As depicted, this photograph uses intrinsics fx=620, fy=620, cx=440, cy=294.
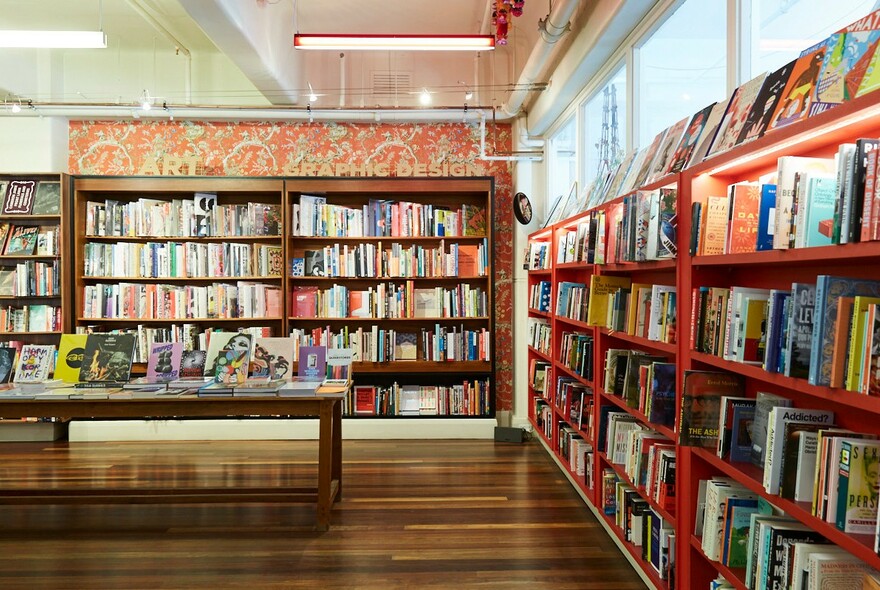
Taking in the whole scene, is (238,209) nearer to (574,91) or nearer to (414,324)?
(414,324)

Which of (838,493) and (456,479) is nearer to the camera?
(838,493)

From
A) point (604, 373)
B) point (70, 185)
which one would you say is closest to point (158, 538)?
point (604, 373)


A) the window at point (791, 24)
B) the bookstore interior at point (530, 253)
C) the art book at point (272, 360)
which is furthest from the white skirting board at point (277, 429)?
the window at point (791, 24)

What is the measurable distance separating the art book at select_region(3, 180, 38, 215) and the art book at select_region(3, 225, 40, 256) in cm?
20

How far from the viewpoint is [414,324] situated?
20.1 ft

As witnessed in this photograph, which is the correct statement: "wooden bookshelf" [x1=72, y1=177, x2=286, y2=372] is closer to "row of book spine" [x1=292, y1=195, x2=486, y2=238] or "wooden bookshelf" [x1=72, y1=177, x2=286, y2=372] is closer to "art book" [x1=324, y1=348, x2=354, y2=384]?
"row of book spine" [x1=292, y1=195, x2=486, y2=238]

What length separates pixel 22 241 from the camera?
580 cm

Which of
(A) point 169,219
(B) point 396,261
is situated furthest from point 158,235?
(B) point 396,261

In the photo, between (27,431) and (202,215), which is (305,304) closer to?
(202,215)

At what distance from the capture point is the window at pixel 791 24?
1940mm

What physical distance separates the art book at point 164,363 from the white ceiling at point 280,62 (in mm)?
2453

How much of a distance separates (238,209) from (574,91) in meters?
3.27

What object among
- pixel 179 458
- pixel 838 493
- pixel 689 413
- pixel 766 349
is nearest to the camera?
pixel 838 493

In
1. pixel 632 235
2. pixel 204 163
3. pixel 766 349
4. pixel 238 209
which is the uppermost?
pixel 204 163
